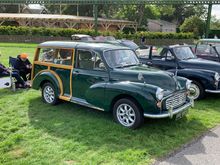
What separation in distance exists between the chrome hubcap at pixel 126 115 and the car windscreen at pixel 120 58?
113cm

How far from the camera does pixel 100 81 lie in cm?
737

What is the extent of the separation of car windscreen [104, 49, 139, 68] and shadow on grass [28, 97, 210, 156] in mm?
1331

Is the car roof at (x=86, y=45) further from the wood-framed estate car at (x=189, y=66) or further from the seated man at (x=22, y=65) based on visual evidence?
the seated man at (x=22, y=65)

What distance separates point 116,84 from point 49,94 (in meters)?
2.60

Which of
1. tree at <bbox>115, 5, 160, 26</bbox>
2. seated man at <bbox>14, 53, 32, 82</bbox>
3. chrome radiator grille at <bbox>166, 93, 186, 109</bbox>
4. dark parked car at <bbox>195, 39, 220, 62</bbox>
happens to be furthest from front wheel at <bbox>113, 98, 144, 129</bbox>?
tree at <bbox>115, 5, 160, 26</bbox>

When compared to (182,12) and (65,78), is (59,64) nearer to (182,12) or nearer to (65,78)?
(65,78)

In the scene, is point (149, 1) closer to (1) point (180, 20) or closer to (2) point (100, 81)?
(2) point (100, 81)

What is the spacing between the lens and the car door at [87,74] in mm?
7368

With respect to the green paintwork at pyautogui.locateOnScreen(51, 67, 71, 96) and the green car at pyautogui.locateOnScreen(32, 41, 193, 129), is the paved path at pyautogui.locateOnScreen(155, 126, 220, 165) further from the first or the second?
the green paintwork at pyautogui.locateOnScreen(51, 67, 71, 96)

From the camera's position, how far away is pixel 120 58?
7.77 meters

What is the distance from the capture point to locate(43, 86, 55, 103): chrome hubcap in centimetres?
863

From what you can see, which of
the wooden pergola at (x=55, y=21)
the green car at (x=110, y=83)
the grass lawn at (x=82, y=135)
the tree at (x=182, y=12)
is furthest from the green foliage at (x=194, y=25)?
the green car at (x=110, y=83)

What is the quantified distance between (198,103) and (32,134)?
5.29 m

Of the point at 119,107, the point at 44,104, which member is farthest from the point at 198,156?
the point at 44,104
